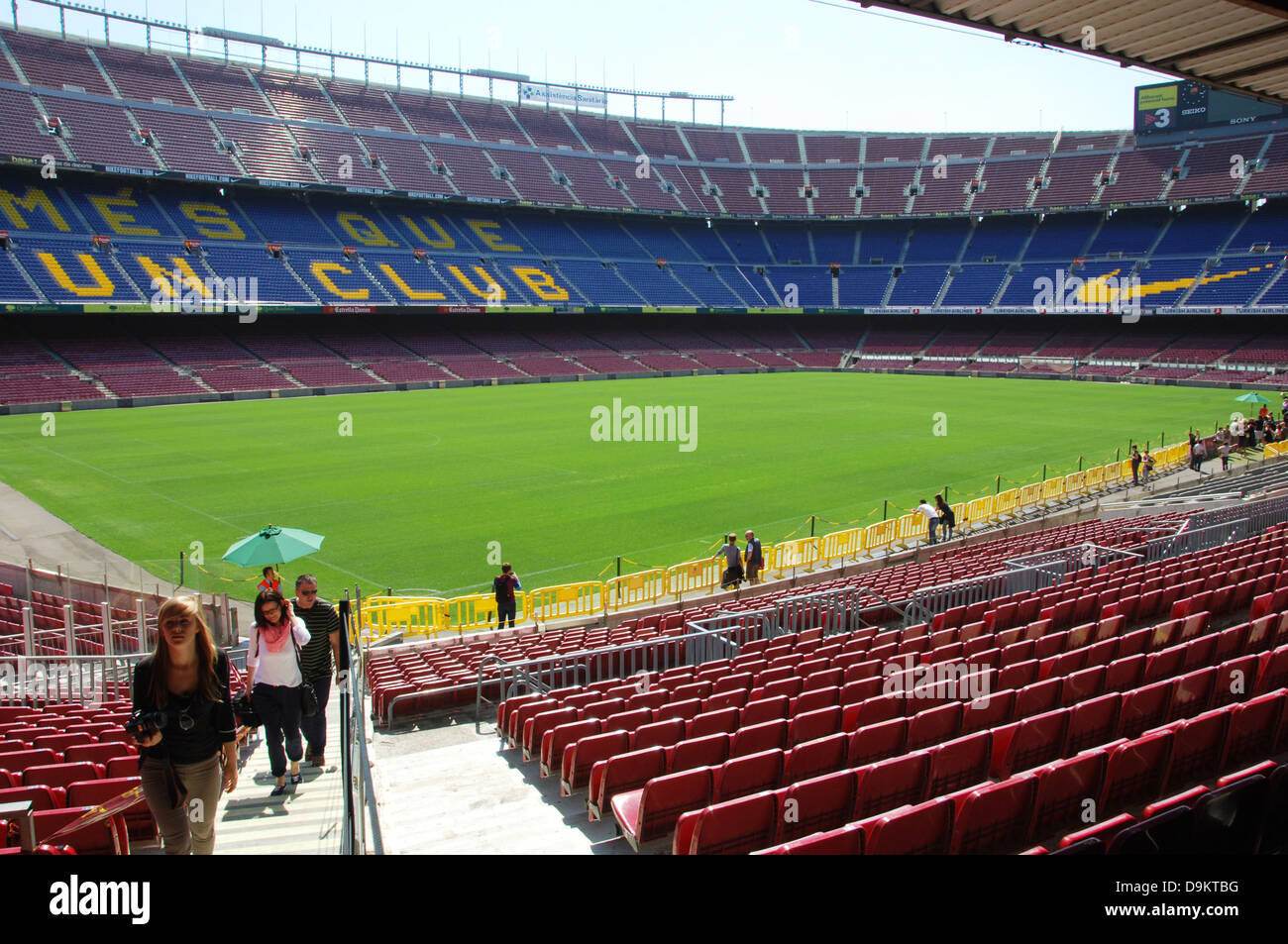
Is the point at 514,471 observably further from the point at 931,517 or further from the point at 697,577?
the point at 931,517

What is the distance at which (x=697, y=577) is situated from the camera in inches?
697

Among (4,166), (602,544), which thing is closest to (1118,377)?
(602,544)

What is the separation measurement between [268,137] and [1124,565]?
68.7 meters

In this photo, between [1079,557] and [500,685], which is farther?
[1079,557]

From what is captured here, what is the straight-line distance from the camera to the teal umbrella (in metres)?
10.8

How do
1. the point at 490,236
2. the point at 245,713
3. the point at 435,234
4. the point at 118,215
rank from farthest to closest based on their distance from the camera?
1. the point at 490,236
2. the point at 435,234
3. the point at 118,215
4. the point at 245,713

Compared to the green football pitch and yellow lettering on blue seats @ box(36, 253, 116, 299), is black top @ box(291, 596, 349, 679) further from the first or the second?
Result: yellow lettering on blue seats @ box(36, 253, 116, 299)

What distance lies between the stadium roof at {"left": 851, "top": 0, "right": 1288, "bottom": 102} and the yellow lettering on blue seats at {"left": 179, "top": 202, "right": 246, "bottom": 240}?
61.7 m

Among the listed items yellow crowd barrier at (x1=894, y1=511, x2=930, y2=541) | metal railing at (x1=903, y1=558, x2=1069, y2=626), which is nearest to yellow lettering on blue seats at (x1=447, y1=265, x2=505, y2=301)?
yellow crowd barrier at (x1=894, y1=511, x2=930, y2=541)

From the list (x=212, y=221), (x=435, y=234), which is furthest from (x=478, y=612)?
(x=435, y=234)

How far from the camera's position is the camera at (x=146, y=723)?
452cm

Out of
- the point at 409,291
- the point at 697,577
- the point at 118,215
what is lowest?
the point at 697,577

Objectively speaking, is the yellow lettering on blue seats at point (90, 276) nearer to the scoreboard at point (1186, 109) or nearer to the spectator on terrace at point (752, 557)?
the spectator on terrace at point (752, 557)

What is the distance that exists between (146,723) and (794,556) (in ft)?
51.2
